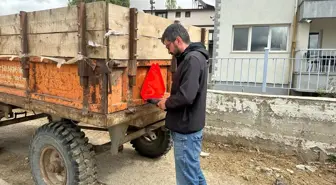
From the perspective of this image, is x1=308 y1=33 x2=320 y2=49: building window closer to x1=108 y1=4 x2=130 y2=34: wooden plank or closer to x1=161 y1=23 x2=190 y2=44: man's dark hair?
x1=161 y1=23 x2=190 y2=44: man's dark hair

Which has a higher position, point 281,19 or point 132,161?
point 281,19

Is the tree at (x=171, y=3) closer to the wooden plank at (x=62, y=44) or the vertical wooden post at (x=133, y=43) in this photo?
the wooden plank at (x=62, y=44)

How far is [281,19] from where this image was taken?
9.52 m

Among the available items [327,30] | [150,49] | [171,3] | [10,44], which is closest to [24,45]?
[10,44]

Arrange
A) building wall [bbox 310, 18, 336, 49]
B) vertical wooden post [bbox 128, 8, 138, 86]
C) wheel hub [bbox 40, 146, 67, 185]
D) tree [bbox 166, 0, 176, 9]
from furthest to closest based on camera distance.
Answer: tree [bbox 166, 0, 176, 9] → building wall [bbox 310, 18, 336, 49] → wheel hub [bbox 40, 146, 67, 185] → vertical wooden post [bbox 128, 8, 138, 86]

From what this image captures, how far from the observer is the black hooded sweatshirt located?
219cm

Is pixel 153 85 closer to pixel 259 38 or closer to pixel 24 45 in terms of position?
pixel 24 45

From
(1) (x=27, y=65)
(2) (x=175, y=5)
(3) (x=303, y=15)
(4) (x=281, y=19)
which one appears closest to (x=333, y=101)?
(1) (x=27, y=65)

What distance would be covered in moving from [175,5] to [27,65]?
50987mm

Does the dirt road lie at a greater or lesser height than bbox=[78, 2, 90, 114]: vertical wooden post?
A: lesser

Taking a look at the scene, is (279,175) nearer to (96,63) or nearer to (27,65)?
(96,63)

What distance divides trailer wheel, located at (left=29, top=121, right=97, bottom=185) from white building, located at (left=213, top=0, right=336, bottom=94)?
21.4 feet

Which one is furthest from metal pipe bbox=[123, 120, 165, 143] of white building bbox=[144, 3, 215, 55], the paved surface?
white building bbox=[144, 3, 215, 55]

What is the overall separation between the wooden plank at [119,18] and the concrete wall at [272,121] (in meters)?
3.08
